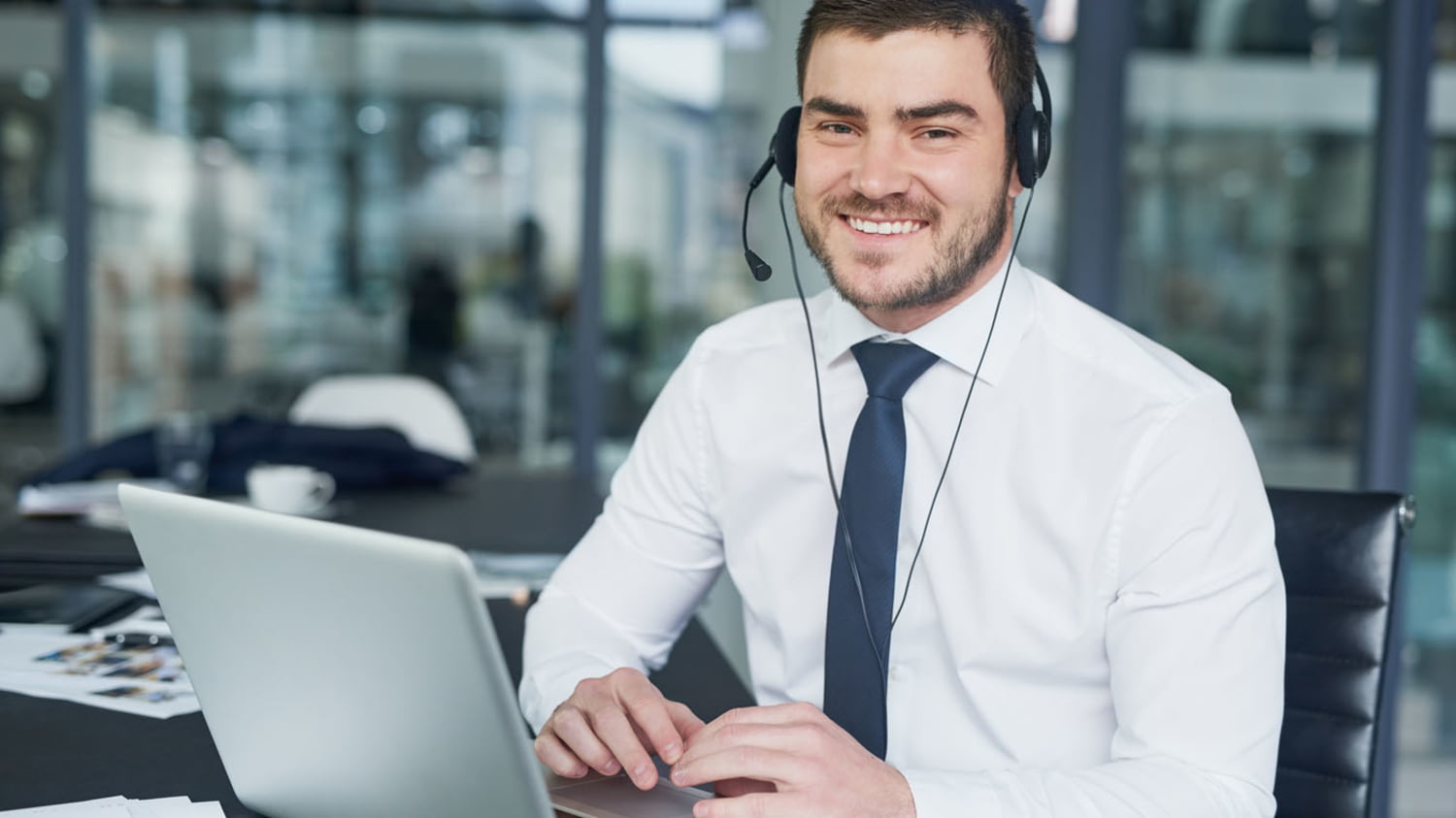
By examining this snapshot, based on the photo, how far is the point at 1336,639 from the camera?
1.36 metres

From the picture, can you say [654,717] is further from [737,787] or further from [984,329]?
[984,329]

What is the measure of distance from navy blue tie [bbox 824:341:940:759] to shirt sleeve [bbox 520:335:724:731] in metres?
0.23

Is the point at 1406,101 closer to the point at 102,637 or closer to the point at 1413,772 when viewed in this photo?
the point at 1413,772

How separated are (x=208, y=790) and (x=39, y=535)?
113 cm

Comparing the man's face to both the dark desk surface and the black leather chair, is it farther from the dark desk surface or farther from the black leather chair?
the dark desk surface

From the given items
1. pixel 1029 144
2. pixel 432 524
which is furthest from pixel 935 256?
pixel 432 524

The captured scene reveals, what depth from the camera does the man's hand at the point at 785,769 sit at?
36.2 inches

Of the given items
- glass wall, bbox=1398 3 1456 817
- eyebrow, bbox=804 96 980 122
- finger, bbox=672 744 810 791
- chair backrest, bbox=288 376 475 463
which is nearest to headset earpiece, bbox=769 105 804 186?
eyebrow, bbox=804 96 980 122

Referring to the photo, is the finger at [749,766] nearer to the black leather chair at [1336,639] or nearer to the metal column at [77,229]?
the black leather chair at [1336,639]

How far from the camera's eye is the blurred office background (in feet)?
12.2

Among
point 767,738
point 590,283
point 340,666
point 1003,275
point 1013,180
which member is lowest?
point 767,738

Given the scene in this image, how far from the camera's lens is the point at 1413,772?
140 inches

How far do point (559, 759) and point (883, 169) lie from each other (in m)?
0.66

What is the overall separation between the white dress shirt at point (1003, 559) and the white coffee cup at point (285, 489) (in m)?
0.78
